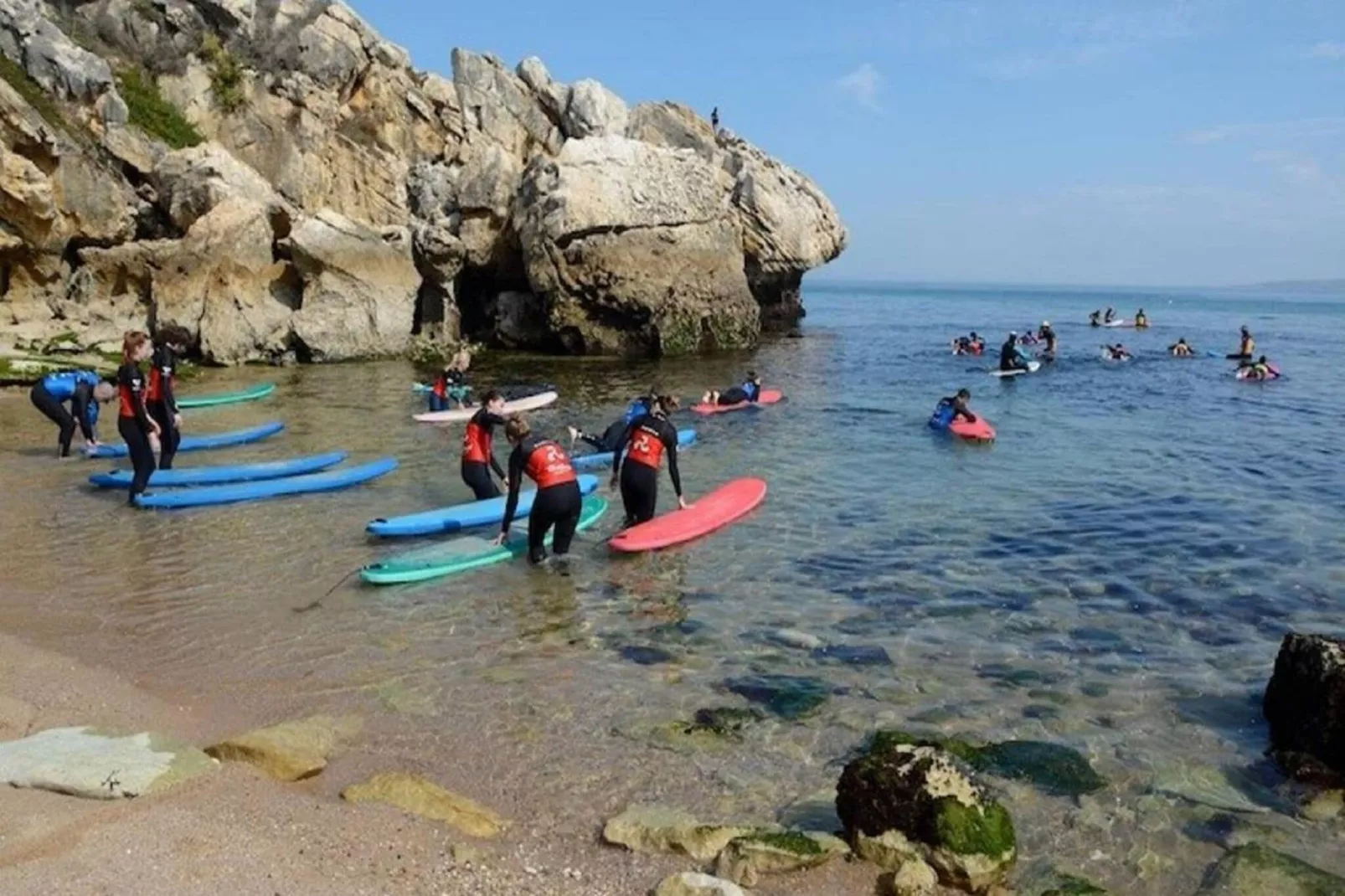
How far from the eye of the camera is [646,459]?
12023 millimetres

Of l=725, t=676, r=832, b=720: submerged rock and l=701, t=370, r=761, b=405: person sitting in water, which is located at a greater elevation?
l=701, t=370, r=761, b=405: person sitting in water

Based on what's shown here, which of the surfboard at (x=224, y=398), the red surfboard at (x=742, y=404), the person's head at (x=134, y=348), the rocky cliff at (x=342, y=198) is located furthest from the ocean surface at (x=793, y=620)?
the rocky cliff at (x=342, y=198)

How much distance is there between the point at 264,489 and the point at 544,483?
542 cm

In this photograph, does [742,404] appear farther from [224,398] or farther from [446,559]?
[446,559]

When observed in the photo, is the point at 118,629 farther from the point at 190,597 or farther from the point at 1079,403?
the point at 1079,403

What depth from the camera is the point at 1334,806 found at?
6.27 metres

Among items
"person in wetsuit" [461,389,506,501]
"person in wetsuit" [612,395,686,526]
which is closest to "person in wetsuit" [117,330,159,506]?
"person in wetsuit" [461,389,506,501]

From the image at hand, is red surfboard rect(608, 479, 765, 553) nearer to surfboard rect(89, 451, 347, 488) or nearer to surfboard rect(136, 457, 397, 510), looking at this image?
surfboard rect(136, 457, 397, 510)

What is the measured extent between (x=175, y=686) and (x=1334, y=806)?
7932 mm

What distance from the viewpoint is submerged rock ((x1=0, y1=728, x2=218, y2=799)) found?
215 inches

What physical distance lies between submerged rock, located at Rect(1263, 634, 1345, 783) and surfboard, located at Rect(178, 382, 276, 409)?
20.7m

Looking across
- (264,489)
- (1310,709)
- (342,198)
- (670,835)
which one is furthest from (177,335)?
(1310,709)

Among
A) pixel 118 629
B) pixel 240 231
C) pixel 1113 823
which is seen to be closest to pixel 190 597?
pixel 118 629

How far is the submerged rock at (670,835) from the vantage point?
18.2ft
